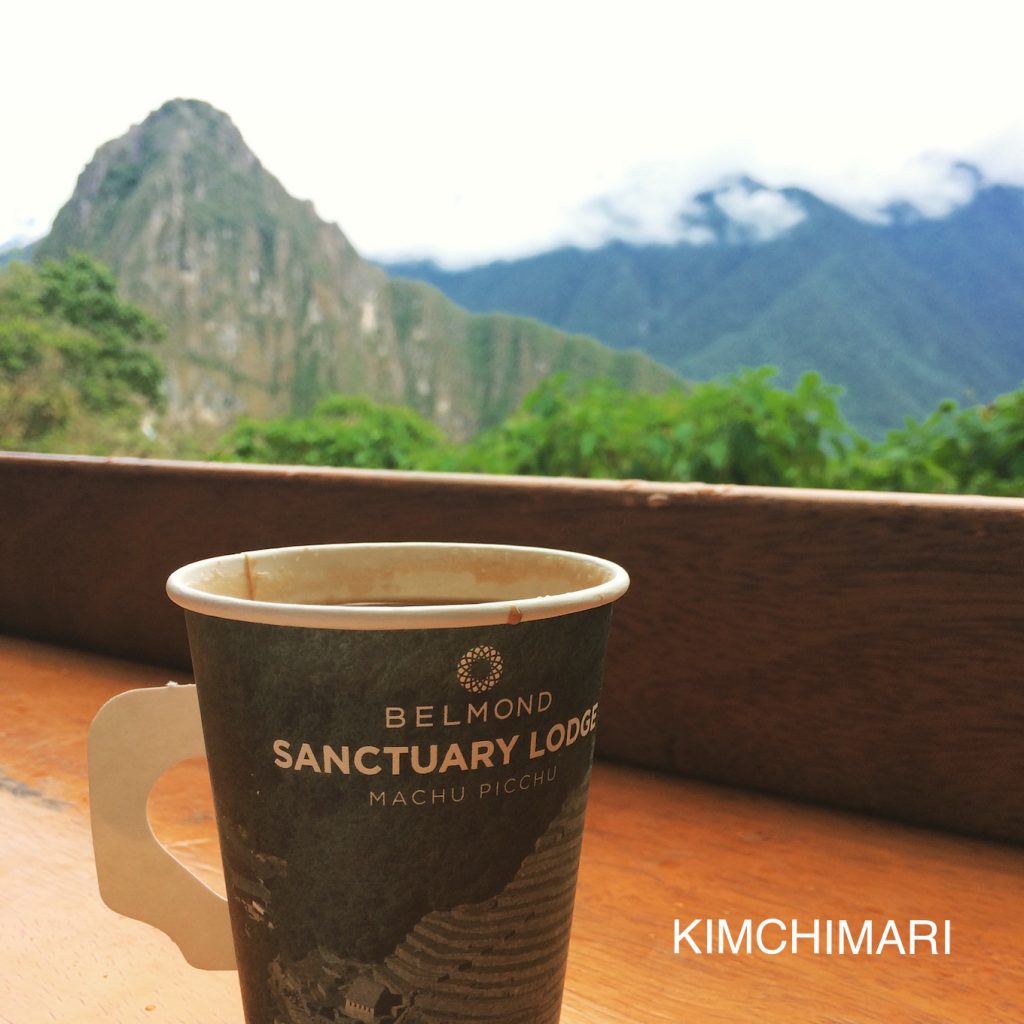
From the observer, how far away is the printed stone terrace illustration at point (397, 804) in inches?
10.1

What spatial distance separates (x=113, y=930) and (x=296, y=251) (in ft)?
114

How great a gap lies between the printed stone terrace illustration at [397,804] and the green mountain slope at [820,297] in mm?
14012

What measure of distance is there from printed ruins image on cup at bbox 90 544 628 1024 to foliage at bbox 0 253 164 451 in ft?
43.7

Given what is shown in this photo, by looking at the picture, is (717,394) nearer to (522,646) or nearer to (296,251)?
(522,646)

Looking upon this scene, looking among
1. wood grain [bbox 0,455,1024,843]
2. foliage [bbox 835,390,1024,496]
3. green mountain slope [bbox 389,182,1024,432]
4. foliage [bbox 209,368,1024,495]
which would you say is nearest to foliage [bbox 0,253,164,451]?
green mountain slope [bbox 389,182,1024,432]

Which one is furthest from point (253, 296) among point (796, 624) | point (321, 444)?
point (796, 624)

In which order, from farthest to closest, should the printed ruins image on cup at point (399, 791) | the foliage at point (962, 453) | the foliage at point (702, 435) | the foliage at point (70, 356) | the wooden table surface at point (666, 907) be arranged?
the foliage at point (70, 356), the foliage at point (702, 435), the foliage at point (962, 453), the wooden table surface at point (666, 907), the printed ruins image on cup at point (399, 791)

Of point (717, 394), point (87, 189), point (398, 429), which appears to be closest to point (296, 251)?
point (87, 189)

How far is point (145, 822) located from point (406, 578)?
0.43 ft

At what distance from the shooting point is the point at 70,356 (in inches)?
647

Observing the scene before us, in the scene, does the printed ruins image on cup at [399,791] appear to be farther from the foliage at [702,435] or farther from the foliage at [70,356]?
the foliage at [70,356]

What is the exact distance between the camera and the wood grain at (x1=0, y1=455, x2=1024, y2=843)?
1.86 feet

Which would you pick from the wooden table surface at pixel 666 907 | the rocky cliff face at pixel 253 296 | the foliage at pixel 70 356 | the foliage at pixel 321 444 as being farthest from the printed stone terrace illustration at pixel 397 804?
the rocky cliff face at pixel 253 296

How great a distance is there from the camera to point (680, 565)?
0.64 metres
